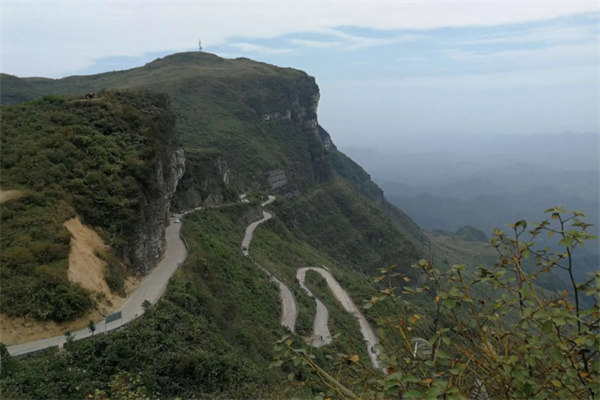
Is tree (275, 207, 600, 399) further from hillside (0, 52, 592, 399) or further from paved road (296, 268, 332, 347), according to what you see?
paved road (296, 268, 332, 347)

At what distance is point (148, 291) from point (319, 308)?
16383mm

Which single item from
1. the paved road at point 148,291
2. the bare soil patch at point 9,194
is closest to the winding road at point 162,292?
the paved road at point 148,291

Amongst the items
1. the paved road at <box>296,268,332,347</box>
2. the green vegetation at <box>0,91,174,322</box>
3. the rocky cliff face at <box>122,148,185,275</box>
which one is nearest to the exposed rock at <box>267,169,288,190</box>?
the paved road at <box>296,268,332,347</box>

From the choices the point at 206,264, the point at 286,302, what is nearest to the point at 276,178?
the point at 286,302

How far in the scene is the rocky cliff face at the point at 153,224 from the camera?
22188 millimetres

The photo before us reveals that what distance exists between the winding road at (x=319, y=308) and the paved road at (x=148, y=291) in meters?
8.01

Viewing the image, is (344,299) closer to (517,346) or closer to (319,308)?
(319,308)

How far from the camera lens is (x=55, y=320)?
14.8 meters

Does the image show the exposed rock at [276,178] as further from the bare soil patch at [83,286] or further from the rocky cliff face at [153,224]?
the bare soil patch at [83,286]

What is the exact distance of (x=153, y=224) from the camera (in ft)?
82.4

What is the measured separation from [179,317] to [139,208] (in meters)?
7.96

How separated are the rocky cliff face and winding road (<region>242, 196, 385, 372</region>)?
9.62 meters

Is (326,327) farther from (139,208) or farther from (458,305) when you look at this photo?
(458,305)

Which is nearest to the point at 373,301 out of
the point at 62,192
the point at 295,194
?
the point at 62,192
